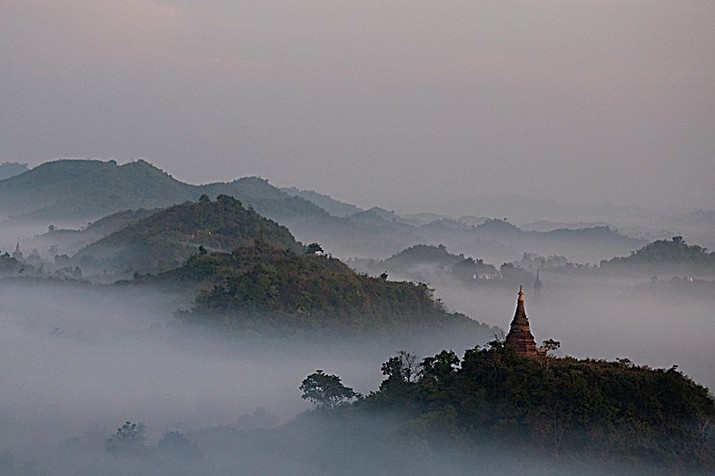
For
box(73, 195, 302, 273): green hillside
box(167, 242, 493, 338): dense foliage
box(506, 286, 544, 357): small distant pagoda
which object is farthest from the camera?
box(73, 195, 302, 273): green hillside

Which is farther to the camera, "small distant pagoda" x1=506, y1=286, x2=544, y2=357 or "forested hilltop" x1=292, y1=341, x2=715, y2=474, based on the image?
"small distant pagoda" x1=506, y1=286, x2=544, y2=357

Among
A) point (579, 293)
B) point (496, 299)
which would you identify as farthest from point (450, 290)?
point (579, 293)

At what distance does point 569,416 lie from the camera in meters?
36.6

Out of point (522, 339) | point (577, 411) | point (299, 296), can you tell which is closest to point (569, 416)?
point (577, 411)

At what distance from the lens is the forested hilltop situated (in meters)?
35.9

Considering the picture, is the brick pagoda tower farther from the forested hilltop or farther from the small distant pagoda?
the forested hilltop

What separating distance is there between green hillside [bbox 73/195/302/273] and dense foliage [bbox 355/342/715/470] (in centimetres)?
7020

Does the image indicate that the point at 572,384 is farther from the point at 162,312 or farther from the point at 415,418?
the point at 162,312

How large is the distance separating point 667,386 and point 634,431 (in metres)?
2.08

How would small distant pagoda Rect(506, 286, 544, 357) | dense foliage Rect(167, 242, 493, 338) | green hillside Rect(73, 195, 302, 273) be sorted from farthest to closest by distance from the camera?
Answer: green hillside Rect(73, 195, 302, 273) < dense foliage Rect(167, 242, 493, 338) < small distant pagoda Rect(506, 286, 544, 357)

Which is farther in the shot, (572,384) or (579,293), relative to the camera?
(579,293)

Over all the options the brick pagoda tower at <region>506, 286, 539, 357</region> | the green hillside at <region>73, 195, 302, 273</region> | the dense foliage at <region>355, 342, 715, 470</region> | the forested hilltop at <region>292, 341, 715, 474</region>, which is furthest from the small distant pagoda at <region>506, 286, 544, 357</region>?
the green hillside at <region>73, 195, 302, 273</region>

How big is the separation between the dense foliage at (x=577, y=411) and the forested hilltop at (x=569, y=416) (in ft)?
0.11

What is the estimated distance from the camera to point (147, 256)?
121m
